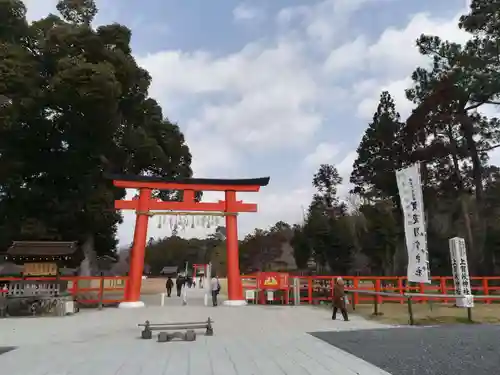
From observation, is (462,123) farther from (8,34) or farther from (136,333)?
(8,34)

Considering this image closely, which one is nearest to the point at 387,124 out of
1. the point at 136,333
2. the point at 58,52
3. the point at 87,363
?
the point at 58,52

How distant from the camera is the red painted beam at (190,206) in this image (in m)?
18.9

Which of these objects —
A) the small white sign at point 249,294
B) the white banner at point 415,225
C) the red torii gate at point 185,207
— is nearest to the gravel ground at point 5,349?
the red torii gate at point 185,207

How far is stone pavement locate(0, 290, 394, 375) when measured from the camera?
6137 mm

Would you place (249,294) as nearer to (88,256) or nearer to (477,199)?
(88,256)

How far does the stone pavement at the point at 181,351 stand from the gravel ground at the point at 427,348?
39 centimetres

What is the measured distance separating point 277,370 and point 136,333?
5331 millimetres

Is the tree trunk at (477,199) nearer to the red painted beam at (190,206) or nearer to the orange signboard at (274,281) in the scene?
the orange signboard at (274,281)

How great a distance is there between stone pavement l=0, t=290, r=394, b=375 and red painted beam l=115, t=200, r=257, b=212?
7.19m

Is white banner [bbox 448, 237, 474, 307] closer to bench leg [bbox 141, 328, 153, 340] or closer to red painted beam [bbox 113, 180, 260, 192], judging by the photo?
red painted beam [bbox 113, 180, 260, 192]

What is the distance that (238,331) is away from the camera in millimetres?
10344

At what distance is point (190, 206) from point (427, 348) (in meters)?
13.2

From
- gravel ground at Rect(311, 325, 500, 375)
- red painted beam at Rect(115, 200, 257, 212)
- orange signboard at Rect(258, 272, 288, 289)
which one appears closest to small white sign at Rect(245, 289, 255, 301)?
orange signboard at Rect(258, 272, 288, 289)

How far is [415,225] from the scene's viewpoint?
13977mm
